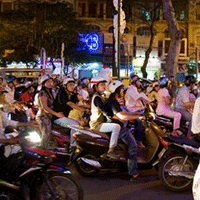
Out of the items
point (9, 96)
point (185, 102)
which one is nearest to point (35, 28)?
point (9, 96)

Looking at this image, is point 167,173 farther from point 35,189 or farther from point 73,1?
point 73,1

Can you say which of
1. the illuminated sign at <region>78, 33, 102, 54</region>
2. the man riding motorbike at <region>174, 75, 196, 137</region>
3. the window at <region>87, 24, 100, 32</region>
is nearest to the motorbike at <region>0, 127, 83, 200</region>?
the man riding motorbike at <region>174, 75, 196, 137</region>

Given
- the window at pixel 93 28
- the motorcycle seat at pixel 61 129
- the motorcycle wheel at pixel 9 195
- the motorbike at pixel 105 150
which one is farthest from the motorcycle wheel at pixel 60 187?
the window at pixel 93 28

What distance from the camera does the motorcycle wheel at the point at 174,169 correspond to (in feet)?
19.6

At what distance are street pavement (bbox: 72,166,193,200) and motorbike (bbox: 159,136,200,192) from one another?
0.16 metres

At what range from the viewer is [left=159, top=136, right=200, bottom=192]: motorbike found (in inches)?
231

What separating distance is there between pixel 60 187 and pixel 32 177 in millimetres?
347

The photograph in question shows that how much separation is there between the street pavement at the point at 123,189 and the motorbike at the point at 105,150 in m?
0.24

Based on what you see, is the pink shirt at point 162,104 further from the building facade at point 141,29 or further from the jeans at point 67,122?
the building facade at point 141,29

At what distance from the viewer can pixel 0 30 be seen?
39.6 metres

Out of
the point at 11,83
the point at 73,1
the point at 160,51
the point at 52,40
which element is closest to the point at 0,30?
the point at 52,40

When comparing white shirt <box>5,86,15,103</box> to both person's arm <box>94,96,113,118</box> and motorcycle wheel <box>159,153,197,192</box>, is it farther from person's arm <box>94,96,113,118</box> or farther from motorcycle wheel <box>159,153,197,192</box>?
motorcycle wheel <box>159,153,197,192</box>

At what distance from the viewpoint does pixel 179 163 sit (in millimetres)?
6031

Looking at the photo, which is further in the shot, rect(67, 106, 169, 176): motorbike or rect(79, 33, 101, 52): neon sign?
rect(79, 33, 101, 52): neon sign
